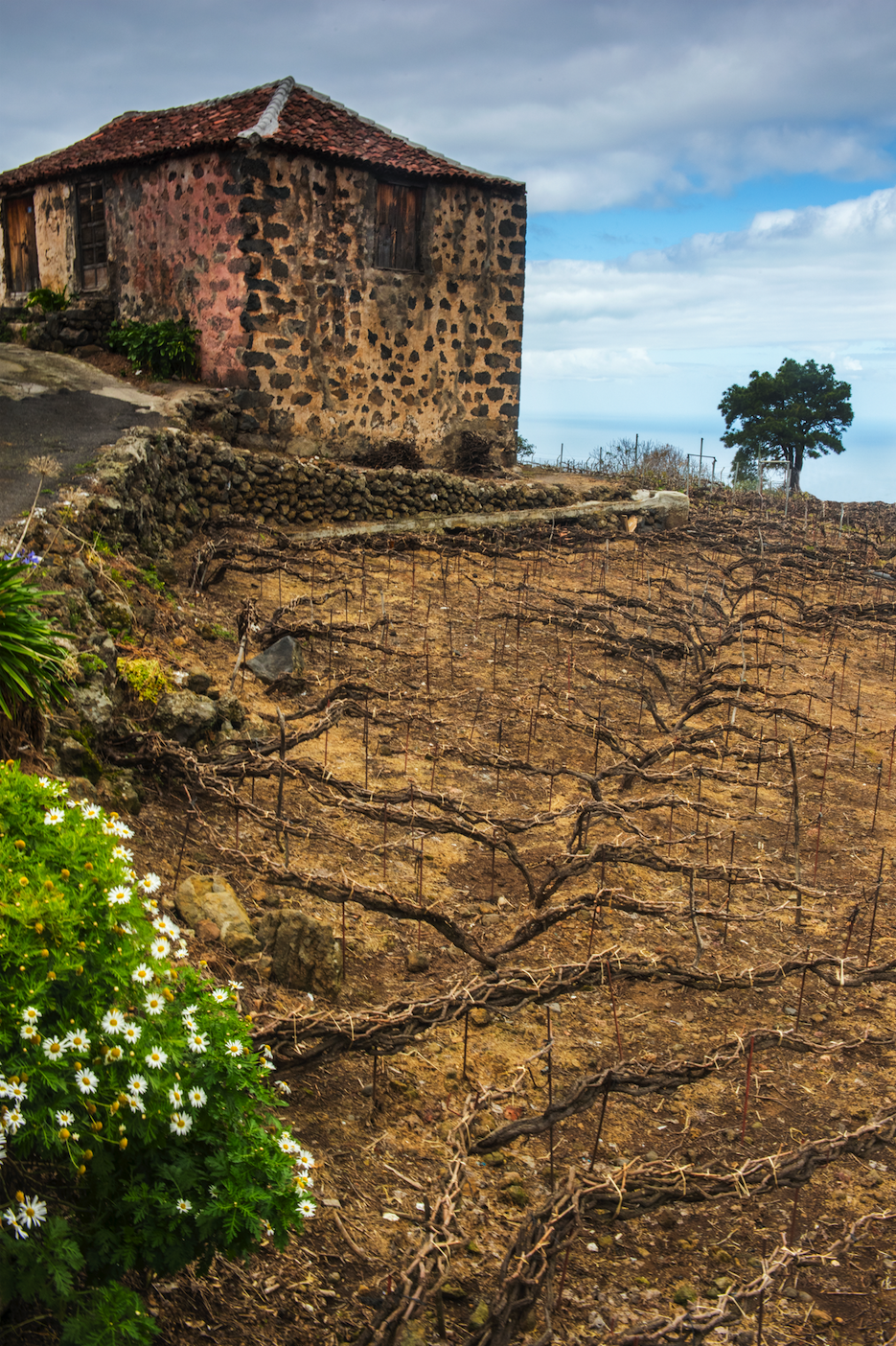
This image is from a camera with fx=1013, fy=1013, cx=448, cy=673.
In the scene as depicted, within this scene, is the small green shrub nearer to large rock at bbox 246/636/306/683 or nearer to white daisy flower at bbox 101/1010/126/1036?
large rock at bbox 246/636/306/683

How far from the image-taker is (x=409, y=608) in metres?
11.8

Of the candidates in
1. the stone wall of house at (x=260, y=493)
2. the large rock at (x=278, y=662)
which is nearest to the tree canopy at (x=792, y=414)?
the stone wall of house at (x=260, y=493)

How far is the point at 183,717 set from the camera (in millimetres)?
6789

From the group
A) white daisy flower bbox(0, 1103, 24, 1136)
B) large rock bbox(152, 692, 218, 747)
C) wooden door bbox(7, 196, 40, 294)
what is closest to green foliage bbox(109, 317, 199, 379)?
wooden door bbox(7, 196, 40, 294)

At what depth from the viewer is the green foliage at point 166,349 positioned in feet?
50.0

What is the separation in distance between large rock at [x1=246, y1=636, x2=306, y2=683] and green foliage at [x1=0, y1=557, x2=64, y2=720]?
4241mm

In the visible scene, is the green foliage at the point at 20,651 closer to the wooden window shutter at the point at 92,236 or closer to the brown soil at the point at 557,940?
the brown soil at the point at 557,940

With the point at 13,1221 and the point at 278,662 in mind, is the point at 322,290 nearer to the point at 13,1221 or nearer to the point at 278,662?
the point at 278,662

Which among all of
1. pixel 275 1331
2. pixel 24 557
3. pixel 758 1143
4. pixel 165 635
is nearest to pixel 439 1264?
pixel 275 1331

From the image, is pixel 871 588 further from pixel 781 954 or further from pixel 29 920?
pixel 29 920

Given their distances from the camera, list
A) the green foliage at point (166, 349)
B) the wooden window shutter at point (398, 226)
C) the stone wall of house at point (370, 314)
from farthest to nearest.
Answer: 1. the wooden window shutter at point (398, 226)
2. the green foliage at point (166, 349)
3. the stone wall of house at point (370, 314)

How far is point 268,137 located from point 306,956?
1325cm

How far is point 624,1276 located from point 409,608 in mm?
8990

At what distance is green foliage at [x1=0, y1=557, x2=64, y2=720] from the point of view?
169 inches
